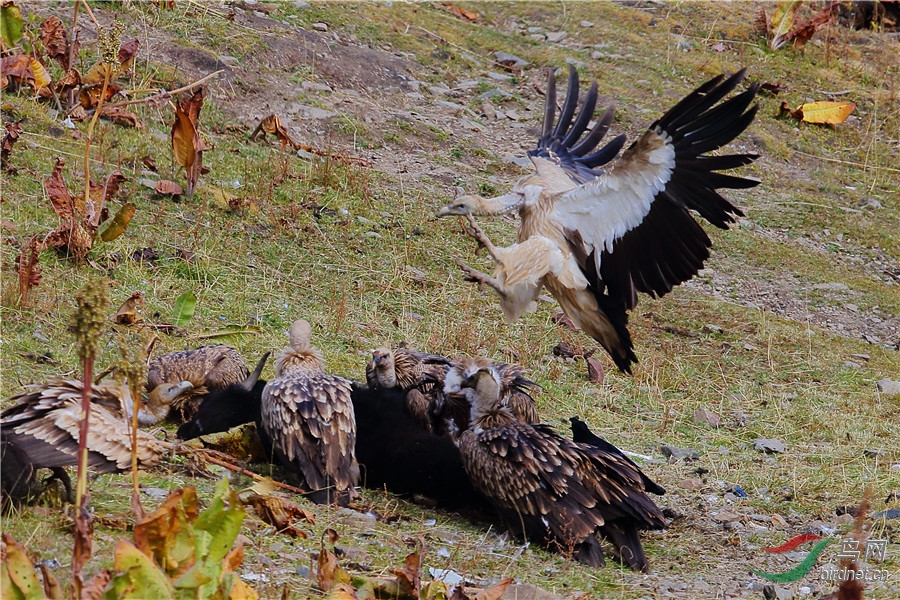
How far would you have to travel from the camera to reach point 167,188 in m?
7.40

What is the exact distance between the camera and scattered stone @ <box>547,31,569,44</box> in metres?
12.8

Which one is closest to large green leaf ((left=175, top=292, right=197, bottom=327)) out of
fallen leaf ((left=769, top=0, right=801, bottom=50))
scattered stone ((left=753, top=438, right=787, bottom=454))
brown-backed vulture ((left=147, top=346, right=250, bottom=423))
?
brown-backed vulture ((left=147, top=346, right=250, bottom=423))

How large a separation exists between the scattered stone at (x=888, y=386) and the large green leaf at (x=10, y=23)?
20.1ft

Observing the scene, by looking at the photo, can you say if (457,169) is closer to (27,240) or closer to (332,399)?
(27,240)

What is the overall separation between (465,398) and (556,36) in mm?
8492

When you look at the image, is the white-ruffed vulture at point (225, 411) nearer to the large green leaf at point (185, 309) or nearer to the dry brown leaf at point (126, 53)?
the large green leaf at point (185, 309)

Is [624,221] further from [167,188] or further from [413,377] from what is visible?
[167,188]

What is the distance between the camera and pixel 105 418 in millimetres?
4004

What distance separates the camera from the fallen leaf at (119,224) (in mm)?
6254

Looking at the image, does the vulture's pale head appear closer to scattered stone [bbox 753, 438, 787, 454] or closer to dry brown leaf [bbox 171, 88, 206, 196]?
dry brown leaf [bbox 171, 88, 206, 196]

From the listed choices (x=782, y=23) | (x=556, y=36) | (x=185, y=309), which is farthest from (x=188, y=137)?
(x=782, y=23)

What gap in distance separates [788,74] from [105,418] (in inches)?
432

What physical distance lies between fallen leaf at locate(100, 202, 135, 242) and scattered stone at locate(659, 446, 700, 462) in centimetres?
329

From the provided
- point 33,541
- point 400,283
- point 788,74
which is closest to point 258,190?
point 400,283
